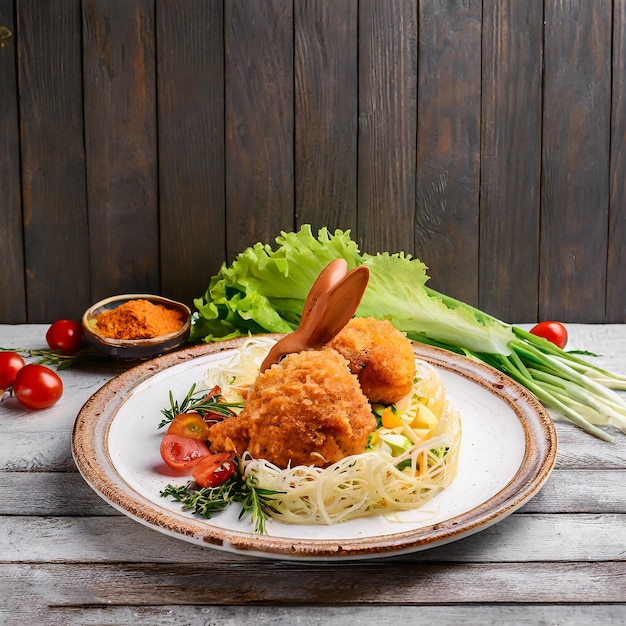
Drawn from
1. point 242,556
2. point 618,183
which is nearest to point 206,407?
point 242,556

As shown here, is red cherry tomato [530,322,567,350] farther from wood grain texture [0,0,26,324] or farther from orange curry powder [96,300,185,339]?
wood grain texture [0,0,26,324]

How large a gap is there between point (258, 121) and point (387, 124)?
0.59 metres

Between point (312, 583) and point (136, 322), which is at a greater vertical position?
point (136, 322)

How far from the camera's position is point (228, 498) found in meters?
2.15

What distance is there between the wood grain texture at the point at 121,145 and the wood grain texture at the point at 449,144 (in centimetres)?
125

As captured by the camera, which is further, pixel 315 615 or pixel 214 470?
pixel 214 470

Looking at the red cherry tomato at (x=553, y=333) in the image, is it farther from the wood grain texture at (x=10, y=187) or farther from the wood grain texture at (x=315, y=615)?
the wood grain texture at (x=10, y=187)

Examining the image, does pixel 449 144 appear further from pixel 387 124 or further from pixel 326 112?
pixel 326 112

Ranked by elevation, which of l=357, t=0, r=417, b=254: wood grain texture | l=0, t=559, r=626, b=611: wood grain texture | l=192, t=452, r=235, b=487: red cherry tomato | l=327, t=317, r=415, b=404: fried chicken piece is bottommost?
l=0, t=559, r=626, b=611: wood grain texture

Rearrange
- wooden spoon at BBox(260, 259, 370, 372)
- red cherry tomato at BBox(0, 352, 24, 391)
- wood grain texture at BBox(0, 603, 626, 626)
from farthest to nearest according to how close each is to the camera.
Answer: red cherry tomato at BBox(0, 352, 24, 391) → wooden spoon at BBox(260, 259, 370, 372) → wood grain texture at BBox(0, 603, 626, 626)

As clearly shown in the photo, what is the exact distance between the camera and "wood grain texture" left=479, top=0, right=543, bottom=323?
373 cm

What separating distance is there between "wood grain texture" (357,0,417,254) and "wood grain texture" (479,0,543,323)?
1.13 ft

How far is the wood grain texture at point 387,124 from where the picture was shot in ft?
12.2

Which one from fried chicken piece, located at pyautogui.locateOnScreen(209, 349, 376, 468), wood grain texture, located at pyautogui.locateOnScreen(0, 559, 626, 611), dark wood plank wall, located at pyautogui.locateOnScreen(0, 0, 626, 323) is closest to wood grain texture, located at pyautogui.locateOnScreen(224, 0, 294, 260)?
dark wood plank wall, located at pyautogui.locateOnScreen(0, 0, 626, 323)
